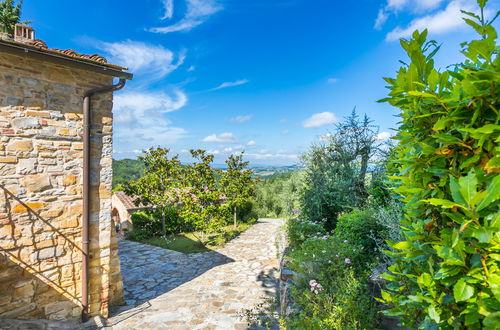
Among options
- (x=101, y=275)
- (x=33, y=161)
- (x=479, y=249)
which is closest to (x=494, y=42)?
(x=479, y=249)

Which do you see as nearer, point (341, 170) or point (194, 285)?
point (194, 285)

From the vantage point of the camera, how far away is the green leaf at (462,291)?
3.05ft

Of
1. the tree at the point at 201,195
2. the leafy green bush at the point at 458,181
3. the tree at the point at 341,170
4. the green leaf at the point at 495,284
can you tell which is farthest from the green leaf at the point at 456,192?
the tree at the point at 201,195

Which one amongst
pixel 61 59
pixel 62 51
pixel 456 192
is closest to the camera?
pixel 456 192

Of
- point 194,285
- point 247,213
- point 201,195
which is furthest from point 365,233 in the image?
point 247,213

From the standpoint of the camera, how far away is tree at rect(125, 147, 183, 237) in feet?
34.4

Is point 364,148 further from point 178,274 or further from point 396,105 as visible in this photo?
point 396,105

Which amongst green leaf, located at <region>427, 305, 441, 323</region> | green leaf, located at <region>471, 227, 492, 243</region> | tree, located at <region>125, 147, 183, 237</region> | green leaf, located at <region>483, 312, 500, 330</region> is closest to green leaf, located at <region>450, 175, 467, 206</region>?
green leaf, located at <region>471, 227, 492, 243</region>

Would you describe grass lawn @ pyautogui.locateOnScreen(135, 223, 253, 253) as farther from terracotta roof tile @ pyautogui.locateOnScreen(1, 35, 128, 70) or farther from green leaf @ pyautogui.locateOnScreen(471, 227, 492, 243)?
green leaf @ pyautogui.locateOnScreen(471, 227, 492, 243)

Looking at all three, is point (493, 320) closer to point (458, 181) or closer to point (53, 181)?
point (458, 181)

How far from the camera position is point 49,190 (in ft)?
13.0

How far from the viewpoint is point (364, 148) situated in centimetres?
845

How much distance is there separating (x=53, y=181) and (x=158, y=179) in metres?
6.77

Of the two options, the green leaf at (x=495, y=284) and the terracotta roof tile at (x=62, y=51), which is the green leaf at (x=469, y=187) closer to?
the green leaf at (x=495, y=284)
